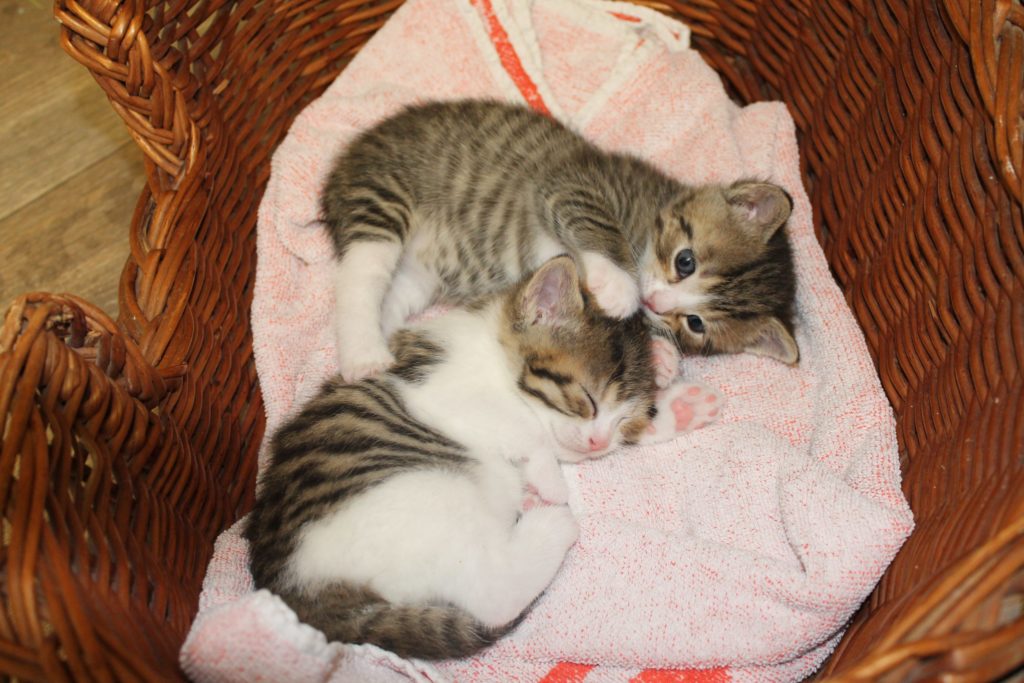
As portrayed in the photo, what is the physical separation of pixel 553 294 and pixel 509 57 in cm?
123

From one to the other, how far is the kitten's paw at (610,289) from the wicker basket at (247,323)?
755 mm

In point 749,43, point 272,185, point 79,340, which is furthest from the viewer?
point 749,43

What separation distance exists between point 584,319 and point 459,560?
28.3 inches

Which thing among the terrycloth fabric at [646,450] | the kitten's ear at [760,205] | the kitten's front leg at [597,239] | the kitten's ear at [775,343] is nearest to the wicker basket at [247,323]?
the terrycloth fabric at [646,450]

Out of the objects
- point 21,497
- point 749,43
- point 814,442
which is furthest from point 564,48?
point 21,497

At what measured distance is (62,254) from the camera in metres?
2.93

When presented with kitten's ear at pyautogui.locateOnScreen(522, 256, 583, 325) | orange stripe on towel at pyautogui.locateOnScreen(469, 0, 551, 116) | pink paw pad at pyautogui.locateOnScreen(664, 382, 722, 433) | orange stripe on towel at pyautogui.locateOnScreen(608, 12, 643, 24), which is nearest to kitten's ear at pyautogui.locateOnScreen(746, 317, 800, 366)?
pink paw pad at pyautogui.locateOnScreen(664, 382, 722, 433)

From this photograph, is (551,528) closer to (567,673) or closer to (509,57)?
(567,673)

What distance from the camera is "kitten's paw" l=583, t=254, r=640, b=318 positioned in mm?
2289

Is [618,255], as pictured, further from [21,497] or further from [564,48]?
[21,497]

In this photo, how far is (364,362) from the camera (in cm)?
233

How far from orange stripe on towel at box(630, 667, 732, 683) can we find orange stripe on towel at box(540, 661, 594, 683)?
0.12m

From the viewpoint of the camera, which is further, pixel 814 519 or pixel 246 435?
pixel 246 435

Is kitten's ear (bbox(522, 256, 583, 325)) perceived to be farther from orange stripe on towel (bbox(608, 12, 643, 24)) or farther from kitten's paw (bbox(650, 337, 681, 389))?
orange stripe on towel (bbox(608, 12, 643, 24))
